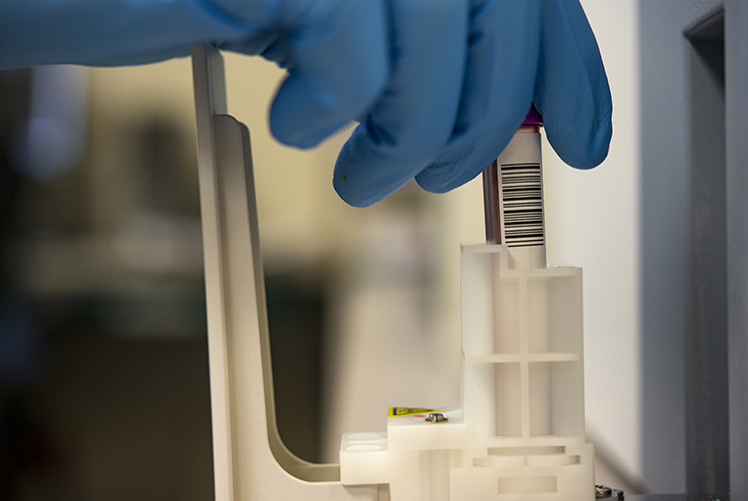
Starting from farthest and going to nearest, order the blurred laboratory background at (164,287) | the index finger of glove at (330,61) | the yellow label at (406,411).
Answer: the blurred laboratory background at (164,287)
the yellow label at (406,411)
the index finger of glove at (330,61)

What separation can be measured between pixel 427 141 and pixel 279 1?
0.35ft

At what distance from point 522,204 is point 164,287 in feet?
4.20

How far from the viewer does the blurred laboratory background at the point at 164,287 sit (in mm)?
1171

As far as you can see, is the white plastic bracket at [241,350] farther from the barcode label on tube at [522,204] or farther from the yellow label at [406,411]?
the barcode label on tube at [522,204]

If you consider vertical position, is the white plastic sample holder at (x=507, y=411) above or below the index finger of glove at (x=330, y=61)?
below

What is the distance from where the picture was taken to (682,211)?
0.48 m

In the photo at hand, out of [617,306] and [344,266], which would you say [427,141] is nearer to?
[617,306]

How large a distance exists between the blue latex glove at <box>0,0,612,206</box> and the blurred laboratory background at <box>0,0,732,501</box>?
0.56 metres

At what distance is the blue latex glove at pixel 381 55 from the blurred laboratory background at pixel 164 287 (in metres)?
0.56

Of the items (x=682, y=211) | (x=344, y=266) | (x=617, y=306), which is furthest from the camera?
(x=344, y=266)

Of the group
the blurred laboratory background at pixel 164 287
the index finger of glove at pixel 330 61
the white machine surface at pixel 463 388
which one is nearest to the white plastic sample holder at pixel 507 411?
the white machine surface at pixel 463 388

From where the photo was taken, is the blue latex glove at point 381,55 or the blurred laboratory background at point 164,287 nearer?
the blue latex glove at point 381,55

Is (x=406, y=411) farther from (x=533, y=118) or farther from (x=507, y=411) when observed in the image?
(x=533, y=118)

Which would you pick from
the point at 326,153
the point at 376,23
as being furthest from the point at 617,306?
the point at 326,153
